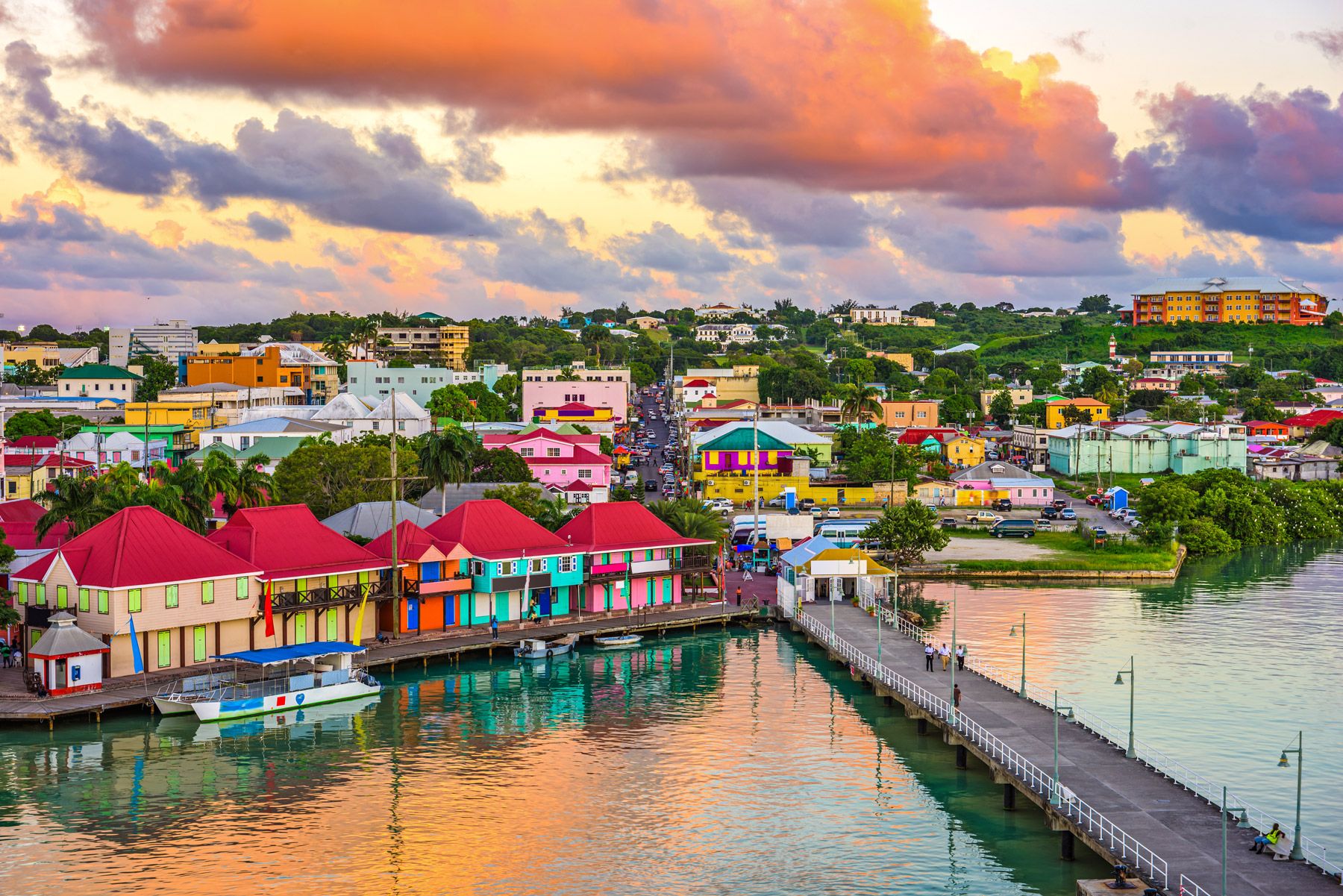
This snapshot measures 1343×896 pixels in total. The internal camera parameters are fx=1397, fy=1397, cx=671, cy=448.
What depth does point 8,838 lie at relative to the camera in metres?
36.2

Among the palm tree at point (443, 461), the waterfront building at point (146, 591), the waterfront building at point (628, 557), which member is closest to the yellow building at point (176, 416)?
the palm tree at point (443, 461)

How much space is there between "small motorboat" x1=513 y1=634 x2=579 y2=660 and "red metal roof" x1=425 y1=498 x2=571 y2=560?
439 cm

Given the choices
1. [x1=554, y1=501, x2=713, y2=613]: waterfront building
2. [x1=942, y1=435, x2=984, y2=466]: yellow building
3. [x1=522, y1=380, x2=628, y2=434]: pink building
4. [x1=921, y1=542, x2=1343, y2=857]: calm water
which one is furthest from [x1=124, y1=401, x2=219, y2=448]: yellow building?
[x1=921, y1=542, x2=1343, y2=857]: calm water

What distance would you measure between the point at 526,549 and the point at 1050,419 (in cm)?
11282

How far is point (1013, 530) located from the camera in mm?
96250

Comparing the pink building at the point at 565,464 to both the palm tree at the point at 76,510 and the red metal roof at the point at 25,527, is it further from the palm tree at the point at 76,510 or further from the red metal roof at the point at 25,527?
the palm tree at the point at 76,510

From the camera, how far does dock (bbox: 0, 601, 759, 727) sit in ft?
151

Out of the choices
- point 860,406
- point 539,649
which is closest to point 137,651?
point 539,649

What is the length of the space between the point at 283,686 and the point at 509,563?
13.9 metres

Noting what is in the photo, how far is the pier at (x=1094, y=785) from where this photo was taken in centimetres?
3070

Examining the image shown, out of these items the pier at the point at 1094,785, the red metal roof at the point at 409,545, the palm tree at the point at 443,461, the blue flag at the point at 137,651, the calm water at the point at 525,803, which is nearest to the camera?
the pier at the point at 1094,785

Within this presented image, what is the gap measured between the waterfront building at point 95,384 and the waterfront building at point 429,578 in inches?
4130

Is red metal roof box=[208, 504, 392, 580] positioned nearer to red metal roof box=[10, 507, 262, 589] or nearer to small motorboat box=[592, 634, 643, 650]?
red metal roof box=[10, 507, 262, 589]

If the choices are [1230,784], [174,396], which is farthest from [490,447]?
[1230,784]
